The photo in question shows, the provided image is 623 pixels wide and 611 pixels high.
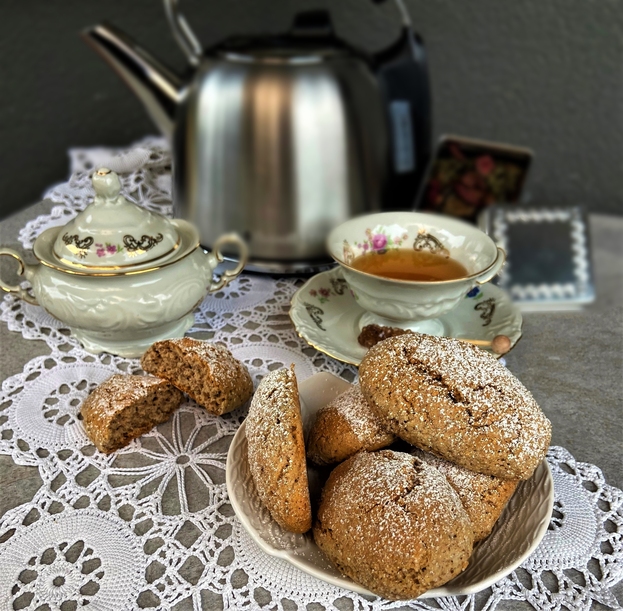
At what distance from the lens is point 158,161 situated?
88 centimetres

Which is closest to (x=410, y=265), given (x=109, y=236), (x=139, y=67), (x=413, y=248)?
(x=413, y=248)

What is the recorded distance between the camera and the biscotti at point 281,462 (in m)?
0.33

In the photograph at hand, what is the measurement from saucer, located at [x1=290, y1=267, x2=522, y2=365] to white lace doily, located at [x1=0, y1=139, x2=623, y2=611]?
30mm

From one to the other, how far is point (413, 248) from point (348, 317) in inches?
3.9

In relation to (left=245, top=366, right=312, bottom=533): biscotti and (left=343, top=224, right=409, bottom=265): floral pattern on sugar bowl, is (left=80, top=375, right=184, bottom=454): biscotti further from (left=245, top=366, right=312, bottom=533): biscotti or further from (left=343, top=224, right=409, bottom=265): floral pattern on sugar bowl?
(left=343, top=224, right=409, bottom=265): floral pattern on sugar bowl

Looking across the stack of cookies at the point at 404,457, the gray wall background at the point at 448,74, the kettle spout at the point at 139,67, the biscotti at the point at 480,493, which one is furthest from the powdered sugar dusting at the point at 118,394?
the gray wall background at the point at 448,74

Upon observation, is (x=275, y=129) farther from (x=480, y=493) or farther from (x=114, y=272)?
(x=480, y=493)

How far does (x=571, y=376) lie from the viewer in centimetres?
54

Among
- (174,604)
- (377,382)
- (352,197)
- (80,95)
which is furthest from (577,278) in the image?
(80,95)

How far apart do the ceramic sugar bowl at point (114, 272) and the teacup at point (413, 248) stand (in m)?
0.14

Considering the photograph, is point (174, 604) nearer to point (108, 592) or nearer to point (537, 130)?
point (108, 592)

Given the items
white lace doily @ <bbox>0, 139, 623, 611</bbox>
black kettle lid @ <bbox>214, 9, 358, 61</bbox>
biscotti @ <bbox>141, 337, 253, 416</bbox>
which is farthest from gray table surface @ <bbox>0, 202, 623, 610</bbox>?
black kettle lid @ <bbox>214, 9, 358, 61</bbox>

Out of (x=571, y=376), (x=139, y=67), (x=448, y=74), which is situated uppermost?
(x=139, y=67)

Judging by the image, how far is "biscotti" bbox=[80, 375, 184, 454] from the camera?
436mm
